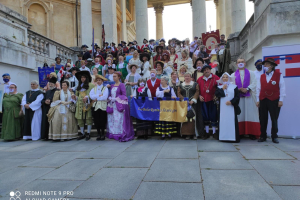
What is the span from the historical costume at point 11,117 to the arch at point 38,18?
17.7 meters

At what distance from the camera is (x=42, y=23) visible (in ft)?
76.7

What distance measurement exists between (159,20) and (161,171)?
32.5 meters

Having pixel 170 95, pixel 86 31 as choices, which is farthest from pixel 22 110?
pixel 86 31

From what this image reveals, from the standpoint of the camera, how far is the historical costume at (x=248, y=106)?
6355 millimetres

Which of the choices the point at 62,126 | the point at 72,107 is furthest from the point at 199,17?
the point at 62,126

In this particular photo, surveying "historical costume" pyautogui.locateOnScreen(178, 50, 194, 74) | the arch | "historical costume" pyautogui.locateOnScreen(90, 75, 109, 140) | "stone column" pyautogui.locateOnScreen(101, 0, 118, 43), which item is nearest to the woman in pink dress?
"historical costume" pyautogui.locateOnScreen(90, 75, 109, 140)

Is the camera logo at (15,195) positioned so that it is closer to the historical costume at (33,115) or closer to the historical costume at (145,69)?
the historical costume at (33,115)

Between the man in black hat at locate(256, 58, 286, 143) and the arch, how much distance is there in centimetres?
2292

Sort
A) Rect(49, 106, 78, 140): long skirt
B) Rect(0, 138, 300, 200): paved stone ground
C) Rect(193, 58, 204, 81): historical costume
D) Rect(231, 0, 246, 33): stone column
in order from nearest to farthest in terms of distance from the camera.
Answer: Rect(0, 138, 300, 200): paved stone ground < Rect(49, 106, 78, 140): long skirt < Rect(193, 58, 204, 81): historical costume < Rect(231, 0, 246, 33): stone column

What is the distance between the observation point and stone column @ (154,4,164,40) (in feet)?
106

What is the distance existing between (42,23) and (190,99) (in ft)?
72.5

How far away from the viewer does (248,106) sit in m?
6.55

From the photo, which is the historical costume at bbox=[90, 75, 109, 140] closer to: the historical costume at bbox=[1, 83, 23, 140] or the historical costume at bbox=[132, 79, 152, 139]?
the historical costume at bbox=[132, 79, 152, 139]

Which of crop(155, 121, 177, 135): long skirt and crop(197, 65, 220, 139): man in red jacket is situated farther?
crop(155, 121, 177, 135): long skirt
